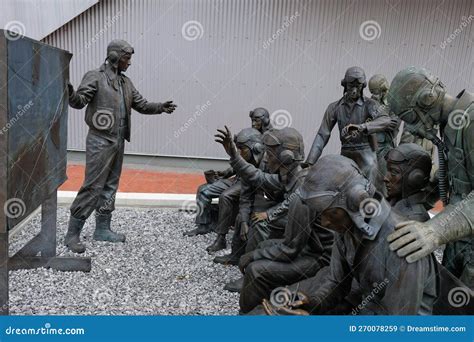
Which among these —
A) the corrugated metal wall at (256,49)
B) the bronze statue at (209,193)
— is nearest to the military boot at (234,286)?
the bronze statue at (209,193)

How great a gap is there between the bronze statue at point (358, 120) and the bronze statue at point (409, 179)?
2.07 metres

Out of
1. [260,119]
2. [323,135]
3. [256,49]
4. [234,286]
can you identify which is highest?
[256,49]

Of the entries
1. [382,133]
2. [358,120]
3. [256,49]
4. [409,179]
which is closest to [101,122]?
[358,120]

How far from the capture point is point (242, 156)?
18.1ft

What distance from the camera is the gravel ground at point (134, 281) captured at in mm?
4285

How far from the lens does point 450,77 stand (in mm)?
10656

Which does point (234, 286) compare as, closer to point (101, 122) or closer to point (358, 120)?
point (101, 122)

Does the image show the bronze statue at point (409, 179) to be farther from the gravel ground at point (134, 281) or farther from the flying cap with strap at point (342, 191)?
the gravel ground at point (134, 281)

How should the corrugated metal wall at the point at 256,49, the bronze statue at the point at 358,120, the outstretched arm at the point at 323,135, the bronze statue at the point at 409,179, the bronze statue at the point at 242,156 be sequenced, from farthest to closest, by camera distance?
the corrugated metal wall at the point at 256,49
the outstretched arm at the point at 323,135
the bronze statue at the point at 358,120
the bronze statue at the point at 242,156
the bronze statue at the point at 409,179

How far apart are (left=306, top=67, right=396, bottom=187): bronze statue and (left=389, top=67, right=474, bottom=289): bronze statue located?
2.40 meters

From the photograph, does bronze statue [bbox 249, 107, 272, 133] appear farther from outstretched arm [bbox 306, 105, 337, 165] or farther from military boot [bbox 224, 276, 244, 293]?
military boot [bbox 224, 276, 244, 293]

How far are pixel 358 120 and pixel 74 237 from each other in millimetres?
3755

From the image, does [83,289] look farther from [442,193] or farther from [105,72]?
[442,193]

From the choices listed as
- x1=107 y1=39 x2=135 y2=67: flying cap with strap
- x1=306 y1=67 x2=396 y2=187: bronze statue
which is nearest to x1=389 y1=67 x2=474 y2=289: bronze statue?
x1=306 y1=67 x2=396 y2=187: bronze statue
